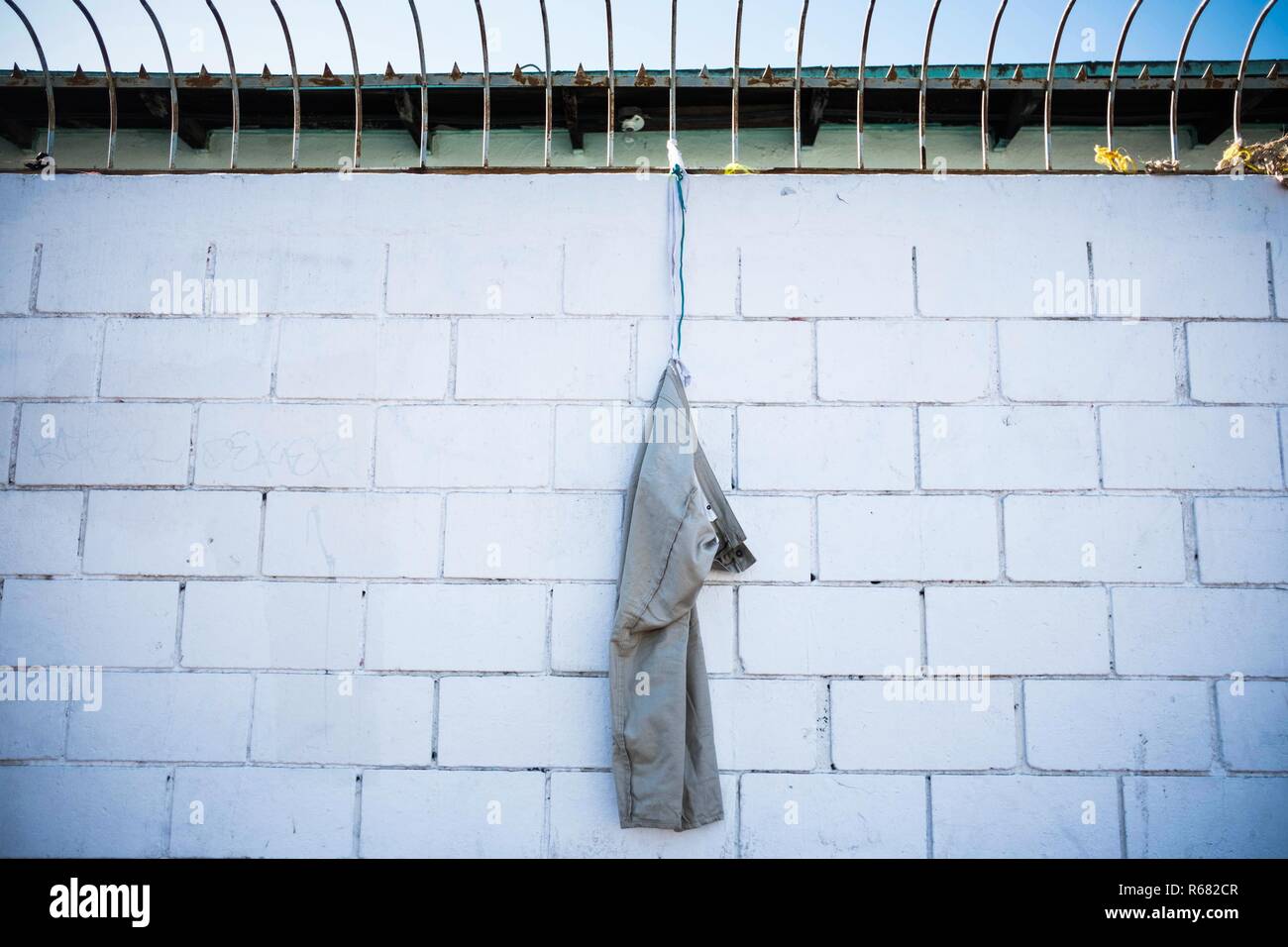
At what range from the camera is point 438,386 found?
7.57 feet

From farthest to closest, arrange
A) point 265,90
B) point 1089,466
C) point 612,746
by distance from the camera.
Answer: point 265,90
point 1089,466
point 612,746

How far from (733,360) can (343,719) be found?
143 centimetres

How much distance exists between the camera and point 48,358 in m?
2.34

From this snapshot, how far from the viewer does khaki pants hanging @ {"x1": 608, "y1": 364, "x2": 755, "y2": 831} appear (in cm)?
206

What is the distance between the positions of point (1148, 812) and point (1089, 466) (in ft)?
3.01

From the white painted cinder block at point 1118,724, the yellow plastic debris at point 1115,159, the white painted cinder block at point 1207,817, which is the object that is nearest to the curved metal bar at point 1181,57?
the yellow plastic debris at point 1115,159

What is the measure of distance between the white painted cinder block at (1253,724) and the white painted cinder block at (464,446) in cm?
191

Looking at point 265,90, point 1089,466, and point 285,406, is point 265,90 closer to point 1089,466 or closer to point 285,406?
point 285,406

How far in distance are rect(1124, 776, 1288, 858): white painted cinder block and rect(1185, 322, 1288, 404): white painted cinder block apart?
103 centimetres

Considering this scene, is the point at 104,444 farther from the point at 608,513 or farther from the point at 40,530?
the point at 608,513

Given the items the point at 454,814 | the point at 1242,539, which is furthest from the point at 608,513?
the point at 1242,539

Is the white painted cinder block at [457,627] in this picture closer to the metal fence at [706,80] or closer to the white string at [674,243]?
the white string at [674,243]
